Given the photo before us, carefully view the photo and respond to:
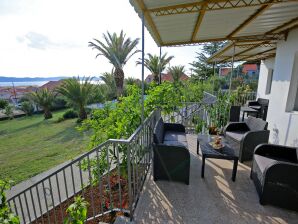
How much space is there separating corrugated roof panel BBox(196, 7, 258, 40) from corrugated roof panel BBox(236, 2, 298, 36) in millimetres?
296

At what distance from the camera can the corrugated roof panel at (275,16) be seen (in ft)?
9.10

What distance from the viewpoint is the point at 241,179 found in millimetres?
3098

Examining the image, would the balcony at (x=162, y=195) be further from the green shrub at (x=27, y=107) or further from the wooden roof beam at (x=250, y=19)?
the green shrub at (x=27, y=107)

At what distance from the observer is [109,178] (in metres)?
2.37

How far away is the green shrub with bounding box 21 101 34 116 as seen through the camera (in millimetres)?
21177

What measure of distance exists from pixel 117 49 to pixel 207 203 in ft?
44.4

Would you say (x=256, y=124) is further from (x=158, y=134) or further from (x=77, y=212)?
(x=77, y=212)

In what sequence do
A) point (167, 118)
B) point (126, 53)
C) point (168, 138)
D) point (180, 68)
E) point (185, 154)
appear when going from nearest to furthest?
point (185, 154) → point (168, 138) → point (167, 118) → point (126, 53) → point (180, 68)

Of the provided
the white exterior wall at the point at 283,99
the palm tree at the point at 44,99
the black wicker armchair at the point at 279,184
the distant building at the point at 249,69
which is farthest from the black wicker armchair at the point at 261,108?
the distant building at the point at 249,69

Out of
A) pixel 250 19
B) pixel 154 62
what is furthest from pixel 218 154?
pixel 154 62

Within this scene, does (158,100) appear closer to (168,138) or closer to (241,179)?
(168,138)

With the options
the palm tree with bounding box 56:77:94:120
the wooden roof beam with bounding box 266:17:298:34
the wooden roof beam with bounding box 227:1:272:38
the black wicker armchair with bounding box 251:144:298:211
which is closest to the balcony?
the black wicker armchair with bounding box 251:144:298:211

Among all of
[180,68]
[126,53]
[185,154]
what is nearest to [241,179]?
[185,154]

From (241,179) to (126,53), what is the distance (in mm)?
13179
